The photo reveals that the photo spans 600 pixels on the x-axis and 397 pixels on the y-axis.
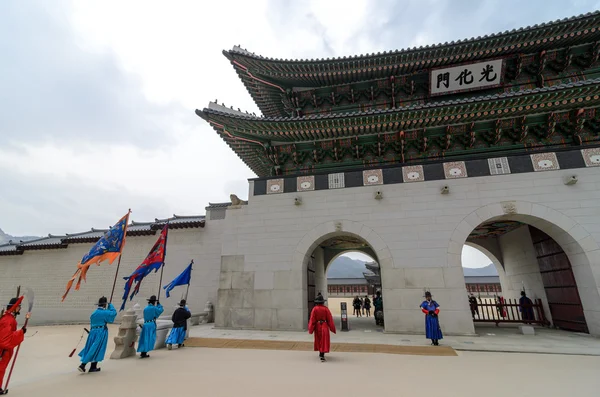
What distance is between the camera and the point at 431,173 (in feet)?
35.6

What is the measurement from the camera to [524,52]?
37.4 feet

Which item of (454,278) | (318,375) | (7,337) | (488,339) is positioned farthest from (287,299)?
(7,337)

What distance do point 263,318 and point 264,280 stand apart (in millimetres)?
1423

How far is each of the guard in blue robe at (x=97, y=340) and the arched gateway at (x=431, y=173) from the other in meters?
5.40

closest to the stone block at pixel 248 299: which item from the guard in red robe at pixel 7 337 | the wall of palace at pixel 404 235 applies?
the wall of palace at pixel 404 235

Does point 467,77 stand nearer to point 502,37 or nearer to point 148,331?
point 502,37

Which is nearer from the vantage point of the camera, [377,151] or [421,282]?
[421,282]

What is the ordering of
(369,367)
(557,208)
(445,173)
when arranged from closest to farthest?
(369,367) → (557,208) → (445,173)

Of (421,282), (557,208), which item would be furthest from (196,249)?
(557,208)

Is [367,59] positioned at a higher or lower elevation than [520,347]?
higher

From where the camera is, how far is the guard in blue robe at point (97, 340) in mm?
5702

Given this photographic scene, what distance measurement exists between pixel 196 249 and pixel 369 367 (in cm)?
1228

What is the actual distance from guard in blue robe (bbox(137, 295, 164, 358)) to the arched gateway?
4092mm

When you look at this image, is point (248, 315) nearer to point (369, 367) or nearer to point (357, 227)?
point (357, 227)
